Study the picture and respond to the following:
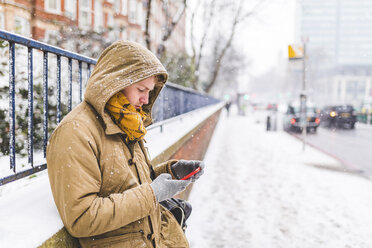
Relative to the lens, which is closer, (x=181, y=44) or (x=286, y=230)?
(x=286, y=230)

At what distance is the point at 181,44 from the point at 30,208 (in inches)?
2572

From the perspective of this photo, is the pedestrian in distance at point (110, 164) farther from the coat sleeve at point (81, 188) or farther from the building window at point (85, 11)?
the building window at point (85, 11)

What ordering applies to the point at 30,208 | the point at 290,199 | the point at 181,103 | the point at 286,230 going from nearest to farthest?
the point at 30,208
the point at 286,230
the point at 290,199
the point at 181,103

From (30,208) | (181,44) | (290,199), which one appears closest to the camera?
(30,208)

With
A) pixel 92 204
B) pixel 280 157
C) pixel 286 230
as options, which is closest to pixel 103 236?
pixel 92 204

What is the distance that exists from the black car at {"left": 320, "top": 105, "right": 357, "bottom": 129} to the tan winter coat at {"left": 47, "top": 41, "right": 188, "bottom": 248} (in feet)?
75.2

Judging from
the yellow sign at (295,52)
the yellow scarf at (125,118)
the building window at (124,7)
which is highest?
the building window at (124,7)

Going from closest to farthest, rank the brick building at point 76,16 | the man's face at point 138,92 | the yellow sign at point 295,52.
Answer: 1. the man's face at point 138,92
2. the brick building at point 76,16
3. the yellow sign at point 295,52

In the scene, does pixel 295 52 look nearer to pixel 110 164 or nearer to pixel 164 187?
pixel 164 187

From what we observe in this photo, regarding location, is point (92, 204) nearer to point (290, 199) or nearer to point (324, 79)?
point (290, 199)

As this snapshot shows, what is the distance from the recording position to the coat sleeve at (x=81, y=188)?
126cm

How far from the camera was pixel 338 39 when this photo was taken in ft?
321

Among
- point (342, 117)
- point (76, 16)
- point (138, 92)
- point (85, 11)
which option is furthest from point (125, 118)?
point (342, 117)

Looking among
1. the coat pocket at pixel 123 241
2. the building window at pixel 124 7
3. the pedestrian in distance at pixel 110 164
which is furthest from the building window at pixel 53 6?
the coat pocket at pixel 123 241
